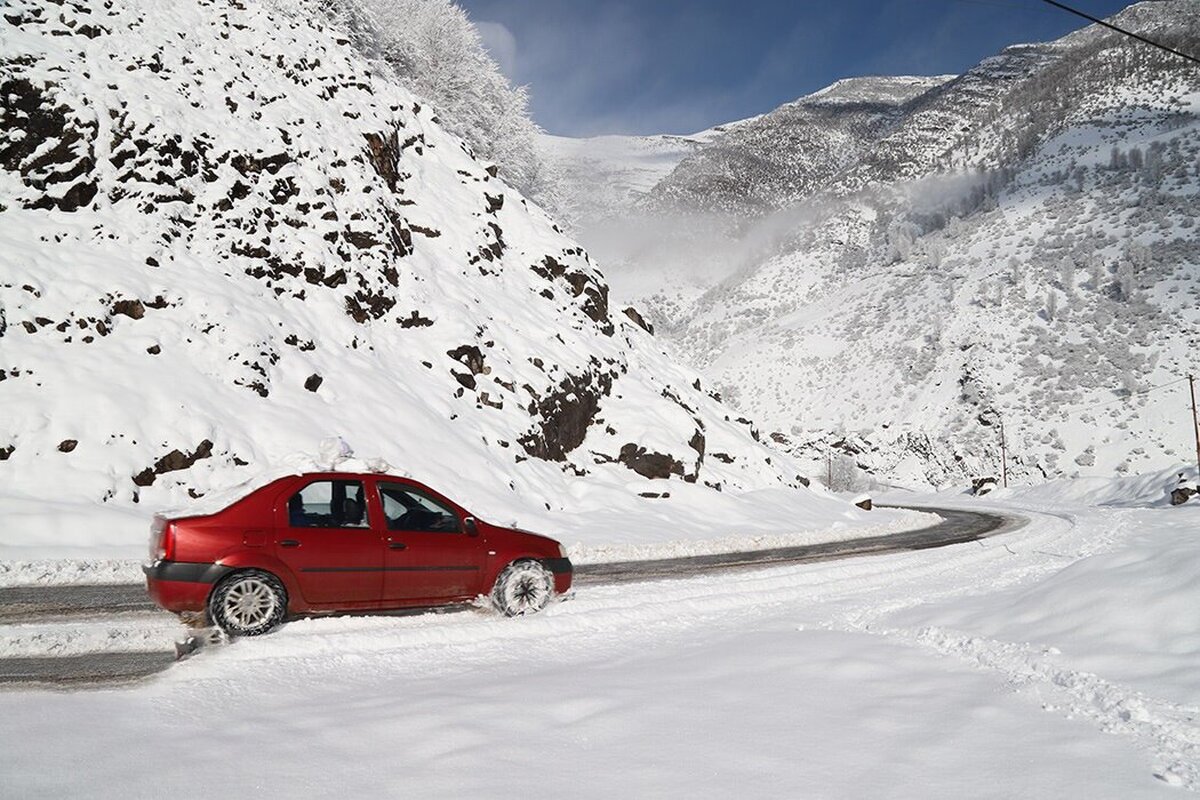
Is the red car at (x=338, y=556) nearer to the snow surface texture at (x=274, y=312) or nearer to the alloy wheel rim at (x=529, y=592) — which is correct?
the alloy wheel rim at (x=529, y=592)

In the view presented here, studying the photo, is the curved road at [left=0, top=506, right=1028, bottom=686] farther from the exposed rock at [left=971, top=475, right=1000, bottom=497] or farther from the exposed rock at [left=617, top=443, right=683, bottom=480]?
the exposed rock at [left=971, top=475, right=1000, bottom=497]

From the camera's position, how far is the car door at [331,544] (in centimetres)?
687

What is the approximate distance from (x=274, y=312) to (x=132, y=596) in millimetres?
10345

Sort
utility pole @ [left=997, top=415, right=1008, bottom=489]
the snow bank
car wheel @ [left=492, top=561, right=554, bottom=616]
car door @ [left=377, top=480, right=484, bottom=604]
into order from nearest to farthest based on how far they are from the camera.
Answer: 1. car door @ [left=377, top=480, right=484, bottom=604]
2. car wheel @ [left=492, top=561, right=554, bottom=616]
3. the snow bank
4. utility pole @ [left=997, top=415, right=1008, bottom=489]

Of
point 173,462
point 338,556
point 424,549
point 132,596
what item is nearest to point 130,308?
point 173,462

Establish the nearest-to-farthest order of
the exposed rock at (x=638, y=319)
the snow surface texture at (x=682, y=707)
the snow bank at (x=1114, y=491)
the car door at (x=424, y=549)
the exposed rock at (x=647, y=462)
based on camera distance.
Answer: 1. the snow surface texture at (x=682, y=707)
2. the car door at (x=424, y=549)
3. the exposed rock at (x=647, y=462)
4. the exposed rock at (x=638, y=319)
5. the snow bank at (x=1114, y=491)

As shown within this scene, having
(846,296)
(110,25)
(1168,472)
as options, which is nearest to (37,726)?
(110,25)

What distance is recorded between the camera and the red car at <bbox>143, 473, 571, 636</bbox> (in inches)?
256

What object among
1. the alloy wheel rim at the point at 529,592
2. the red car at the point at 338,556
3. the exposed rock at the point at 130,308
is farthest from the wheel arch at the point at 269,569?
the exposed rock at the point at 130,308

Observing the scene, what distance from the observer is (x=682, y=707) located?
15.5 ft

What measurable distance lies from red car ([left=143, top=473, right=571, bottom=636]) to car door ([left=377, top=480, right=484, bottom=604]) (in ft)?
0.04

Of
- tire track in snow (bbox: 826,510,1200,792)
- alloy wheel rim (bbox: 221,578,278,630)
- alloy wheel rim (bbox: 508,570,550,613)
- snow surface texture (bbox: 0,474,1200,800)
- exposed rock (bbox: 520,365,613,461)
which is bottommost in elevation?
tire track in snow (bbox: 826,510,1200,792)

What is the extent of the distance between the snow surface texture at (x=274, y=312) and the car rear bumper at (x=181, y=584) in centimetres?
165

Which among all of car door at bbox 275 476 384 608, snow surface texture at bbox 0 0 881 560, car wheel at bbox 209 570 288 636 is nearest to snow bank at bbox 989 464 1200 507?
snow surface texture at bbox 0 0 881 560
